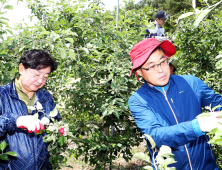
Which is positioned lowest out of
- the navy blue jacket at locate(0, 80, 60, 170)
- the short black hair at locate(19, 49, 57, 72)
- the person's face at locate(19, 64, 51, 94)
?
the navy blue jacket at locate(0, 80, 60, 170)

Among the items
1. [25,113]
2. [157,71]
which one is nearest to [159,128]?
[157,71]

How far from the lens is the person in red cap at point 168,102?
1264 millimetres

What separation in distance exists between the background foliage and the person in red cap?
583mm

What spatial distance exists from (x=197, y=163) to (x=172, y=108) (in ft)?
1.25

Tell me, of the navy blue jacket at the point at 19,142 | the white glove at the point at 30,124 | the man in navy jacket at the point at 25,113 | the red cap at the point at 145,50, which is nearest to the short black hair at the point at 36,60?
the man in navy jacket at the point at 25,113

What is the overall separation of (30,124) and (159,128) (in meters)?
0.81

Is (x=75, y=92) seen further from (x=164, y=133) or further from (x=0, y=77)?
(x=164, y=133)

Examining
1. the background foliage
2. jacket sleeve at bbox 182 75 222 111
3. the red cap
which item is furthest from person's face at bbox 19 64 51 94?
jacket sleeve at bbox 182 75 222 111

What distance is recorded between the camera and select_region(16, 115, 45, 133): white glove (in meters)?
1.23

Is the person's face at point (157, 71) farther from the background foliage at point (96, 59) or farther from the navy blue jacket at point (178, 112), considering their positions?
the background foliage at point (96, 59)

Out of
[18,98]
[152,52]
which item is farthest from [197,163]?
[18,98]

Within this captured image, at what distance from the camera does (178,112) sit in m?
1.33

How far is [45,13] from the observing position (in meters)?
2.92

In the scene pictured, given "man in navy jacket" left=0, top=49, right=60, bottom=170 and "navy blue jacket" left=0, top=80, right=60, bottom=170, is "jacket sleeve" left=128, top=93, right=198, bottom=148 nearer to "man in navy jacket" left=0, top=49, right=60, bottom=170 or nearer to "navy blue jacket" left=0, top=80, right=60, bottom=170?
"man in navy jacket" left=0, top=49, right=60, bottom=170
